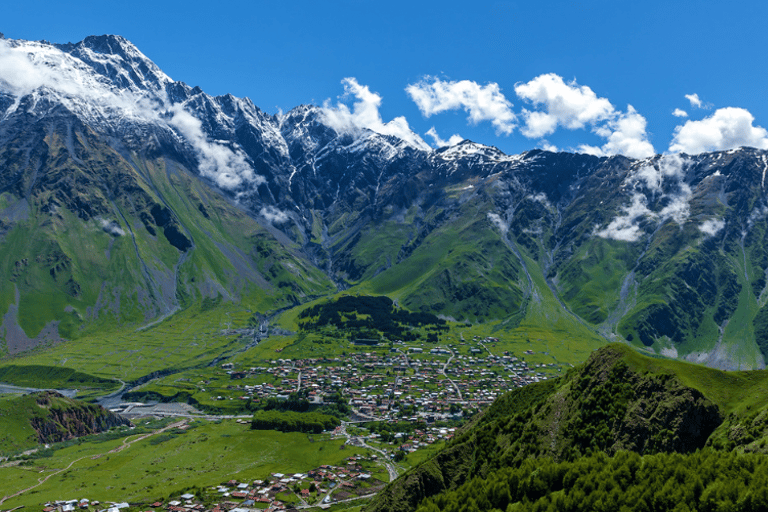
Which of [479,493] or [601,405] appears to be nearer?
[479,493]

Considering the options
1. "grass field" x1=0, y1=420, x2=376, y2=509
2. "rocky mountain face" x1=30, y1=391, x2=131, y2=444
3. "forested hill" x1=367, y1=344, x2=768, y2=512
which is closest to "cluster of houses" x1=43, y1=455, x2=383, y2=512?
"grass field" x1=0, y1=420, x2=376, y2=509

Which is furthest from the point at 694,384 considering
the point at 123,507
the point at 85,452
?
the point at 85,452

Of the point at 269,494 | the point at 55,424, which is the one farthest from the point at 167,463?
the point at 55,424

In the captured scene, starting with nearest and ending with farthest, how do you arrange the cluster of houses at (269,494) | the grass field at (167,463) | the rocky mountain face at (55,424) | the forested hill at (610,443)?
the forested hill at (610,443) < the cluster of houses at (269,494) < the grass field at (167,463) < the rocky mountain face at (55,424)

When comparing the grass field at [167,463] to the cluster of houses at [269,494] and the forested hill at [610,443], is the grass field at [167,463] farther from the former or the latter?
the forested hill at [610,443]

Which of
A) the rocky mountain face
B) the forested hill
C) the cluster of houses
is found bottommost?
the cluster of houses

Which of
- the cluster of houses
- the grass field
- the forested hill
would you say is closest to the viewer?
the forested hill

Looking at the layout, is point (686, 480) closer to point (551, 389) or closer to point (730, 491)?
point (730, 491)

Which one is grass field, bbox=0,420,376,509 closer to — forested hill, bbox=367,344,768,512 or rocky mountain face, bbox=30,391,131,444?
rocky mountain face, bbox=30,391,131,444

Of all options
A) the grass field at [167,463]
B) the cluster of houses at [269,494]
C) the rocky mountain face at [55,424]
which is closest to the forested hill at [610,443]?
the cluster of houses at [269,494]
